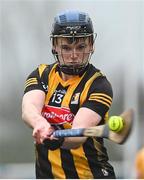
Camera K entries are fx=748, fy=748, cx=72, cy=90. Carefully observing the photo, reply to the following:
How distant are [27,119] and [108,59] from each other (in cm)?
203

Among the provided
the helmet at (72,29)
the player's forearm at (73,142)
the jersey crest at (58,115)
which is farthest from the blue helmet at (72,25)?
the player's forearm at (73,142)

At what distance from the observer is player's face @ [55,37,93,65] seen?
2850mm

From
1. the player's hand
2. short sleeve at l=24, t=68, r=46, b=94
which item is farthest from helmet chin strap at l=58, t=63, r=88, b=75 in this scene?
the player's hand

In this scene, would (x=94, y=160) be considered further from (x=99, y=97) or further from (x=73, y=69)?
(x=73, y=69)

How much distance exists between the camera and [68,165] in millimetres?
2861

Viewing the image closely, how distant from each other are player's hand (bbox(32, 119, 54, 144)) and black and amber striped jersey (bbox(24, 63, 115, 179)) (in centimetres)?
12

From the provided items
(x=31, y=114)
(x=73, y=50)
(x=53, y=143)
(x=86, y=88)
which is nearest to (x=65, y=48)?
(x=73, y=50)

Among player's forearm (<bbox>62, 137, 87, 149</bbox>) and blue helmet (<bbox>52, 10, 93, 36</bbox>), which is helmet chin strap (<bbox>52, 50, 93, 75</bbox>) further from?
player's forearm (<bbox>62, 137, 87, 149</bbox>)

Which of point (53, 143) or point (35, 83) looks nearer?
point (53, 143)

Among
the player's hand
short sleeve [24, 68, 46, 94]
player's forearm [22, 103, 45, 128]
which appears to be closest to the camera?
the player's hand

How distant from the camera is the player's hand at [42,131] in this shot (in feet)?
8.80

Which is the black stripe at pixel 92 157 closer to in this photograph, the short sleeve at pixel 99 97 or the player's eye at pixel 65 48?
the short sleeve at pixel 99 97

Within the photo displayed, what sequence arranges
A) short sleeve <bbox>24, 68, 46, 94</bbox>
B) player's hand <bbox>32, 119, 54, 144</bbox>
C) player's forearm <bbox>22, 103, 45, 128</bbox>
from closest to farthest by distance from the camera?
player's hand <bbox>32, 119, 54, 144</bbox> → player's forearm <bbox>22, 103, 45, 128</bbox> → short sleeve <bbox>24, 68, 46, 94</bbox>

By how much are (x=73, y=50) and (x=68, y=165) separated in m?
0.44
